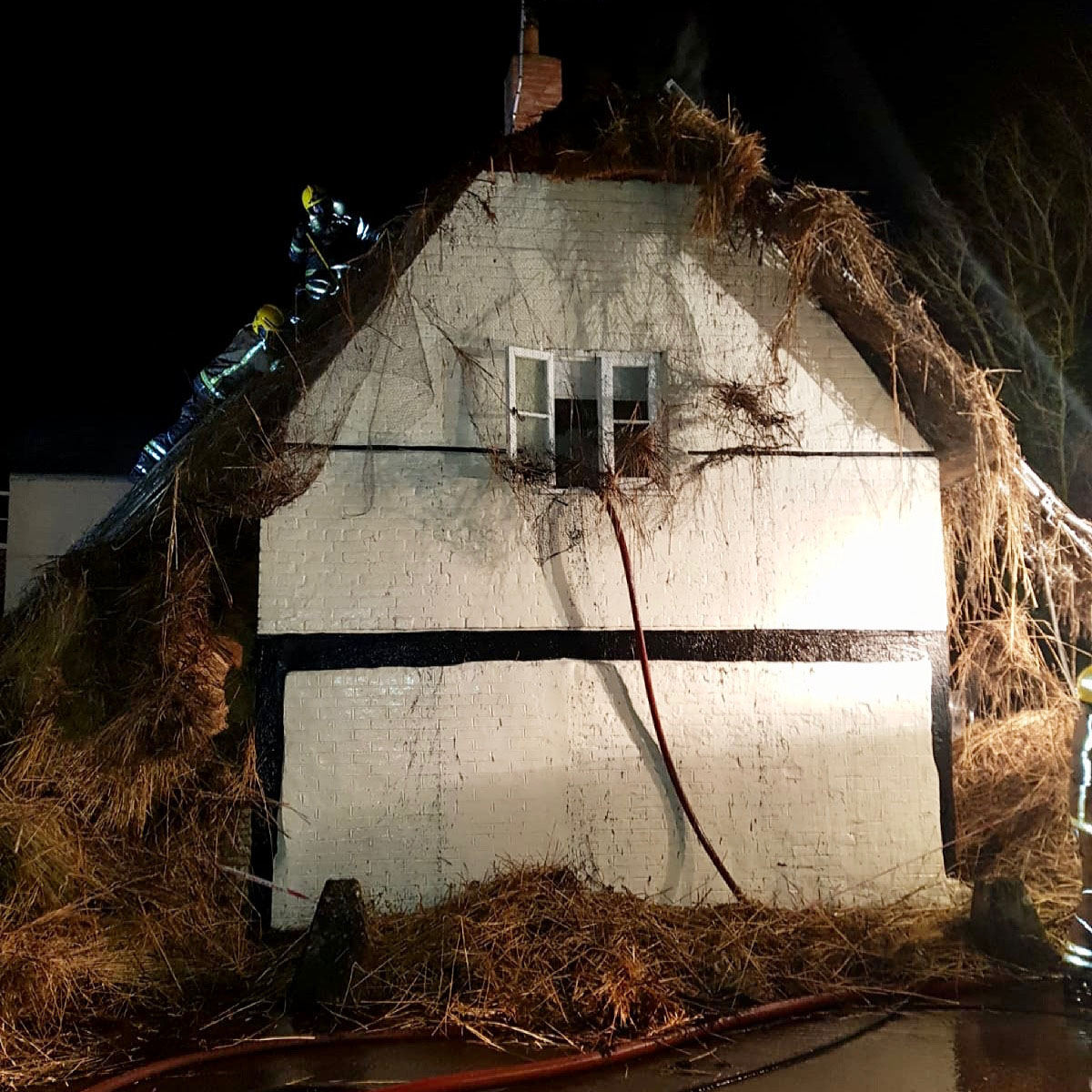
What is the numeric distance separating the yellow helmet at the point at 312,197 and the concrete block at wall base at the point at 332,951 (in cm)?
756

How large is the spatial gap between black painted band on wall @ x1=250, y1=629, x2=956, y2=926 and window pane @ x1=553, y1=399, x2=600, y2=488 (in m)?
1.30

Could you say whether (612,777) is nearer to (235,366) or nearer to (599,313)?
(599,313)

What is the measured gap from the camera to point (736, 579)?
27.2 feet

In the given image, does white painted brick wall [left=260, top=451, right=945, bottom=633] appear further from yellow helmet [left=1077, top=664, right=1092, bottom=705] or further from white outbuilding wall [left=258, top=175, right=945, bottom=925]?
yellow helmet [left=1077, top=664, right=1092, bottom=705]

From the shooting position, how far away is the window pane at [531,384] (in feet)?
27.5

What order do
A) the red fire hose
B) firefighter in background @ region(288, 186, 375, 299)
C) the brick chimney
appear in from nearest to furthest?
the red fire hose
the brick chimney
firefighter in background @ region(288, 186, 375, 299)

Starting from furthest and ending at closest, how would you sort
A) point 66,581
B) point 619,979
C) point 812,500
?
point 812,500 → point 66,581 → point 619,979

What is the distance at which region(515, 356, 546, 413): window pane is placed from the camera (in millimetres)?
8380

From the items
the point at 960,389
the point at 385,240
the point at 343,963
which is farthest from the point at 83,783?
the point at 960,389

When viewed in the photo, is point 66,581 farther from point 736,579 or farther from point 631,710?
point 736,579

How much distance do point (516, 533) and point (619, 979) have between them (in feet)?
11.7

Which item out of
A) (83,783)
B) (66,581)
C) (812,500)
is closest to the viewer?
(83,783)

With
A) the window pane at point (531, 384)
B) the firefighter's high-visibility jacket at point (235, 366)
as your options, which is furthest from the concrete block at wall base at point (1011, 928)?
the firefighter's high-visibility jacket at point (235, 366)

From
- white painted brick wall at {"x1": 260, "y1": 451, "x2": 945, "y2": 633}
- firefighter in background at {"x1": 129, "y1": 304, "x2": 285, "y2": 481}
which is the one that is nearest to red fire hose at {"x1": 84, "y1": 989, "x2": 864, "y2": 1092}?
white painted brick wall at {"x1": 260, "y1": 451, "x2": 945, "y2": 633}
